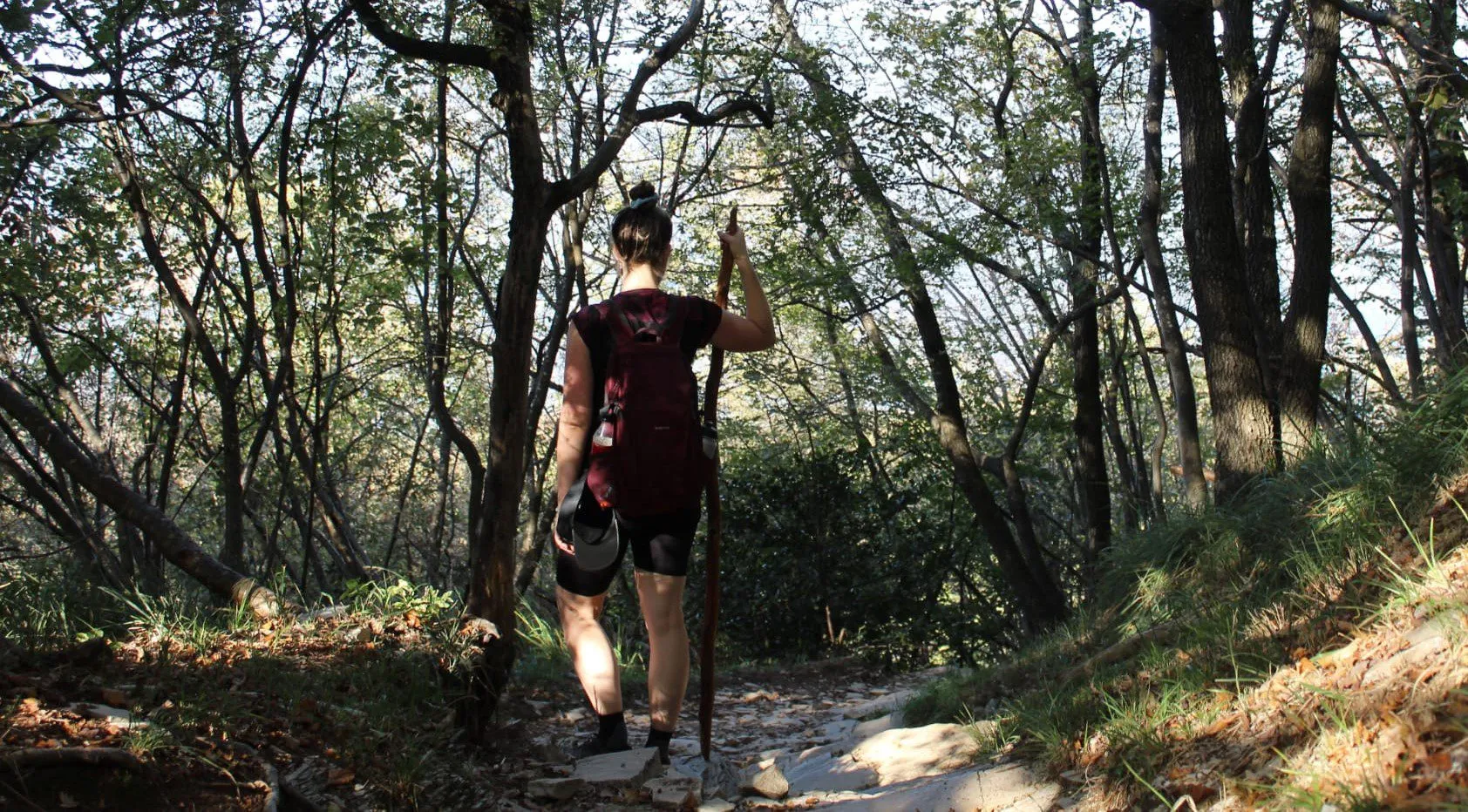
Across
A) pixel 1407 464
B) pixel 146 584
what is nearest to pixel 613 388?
pixel 1407 464

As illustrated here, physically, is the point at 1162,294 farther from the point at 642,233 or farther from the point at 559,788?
the point at 559,788

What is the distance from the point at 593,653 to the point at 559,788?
534 millimetres

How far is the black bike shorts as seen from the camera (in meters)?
4.08

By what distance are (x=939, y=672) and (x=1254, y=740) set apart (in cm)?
830

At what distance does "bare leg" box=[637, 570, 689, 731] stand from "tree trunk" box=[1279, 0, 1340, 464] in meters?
4.13

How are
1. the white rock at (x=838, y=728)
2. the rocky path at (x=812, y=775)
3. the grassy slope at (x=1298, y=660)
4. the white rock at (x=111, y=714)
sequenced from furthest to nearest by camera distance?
the white rock at (x=838, y=728), the rocky path at (x=812, y=775), the white rock at (x=111, y=714), the grassy slope at (x=1298, y=660)

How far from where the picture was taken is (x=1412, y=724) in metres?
2.41

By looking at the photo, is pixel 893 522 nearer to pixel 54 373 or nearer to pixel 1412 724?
pixel 54 373

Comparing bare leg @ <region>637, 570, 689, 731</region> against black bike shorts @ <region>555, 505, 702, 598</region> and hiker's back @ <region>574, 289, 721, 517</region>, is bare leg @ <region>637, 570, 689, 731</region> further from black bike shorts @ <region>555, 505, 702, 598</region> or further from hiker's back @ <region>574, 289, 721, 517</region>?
hiker's back @ <region>574, 289, 721, 517</region>

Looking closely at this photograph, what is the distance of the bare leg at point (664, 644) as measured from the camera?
13.5ft

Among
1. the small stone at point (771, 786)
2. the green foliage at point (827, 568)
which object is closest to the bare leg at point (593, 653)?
the small stone at point (771, 786)

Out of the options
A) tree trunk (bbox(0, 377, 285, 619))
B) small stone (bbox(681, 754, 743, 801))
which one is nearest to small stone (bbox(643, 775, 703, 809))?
small stone (bbox(681, 754, 743, 801))

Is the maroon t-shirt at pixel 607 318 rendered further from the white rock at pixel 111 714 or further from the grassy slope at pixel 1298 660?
the grassy slope at pixel 1298 660

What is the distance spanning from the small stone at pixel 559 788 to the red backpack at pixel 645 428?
935 mm
